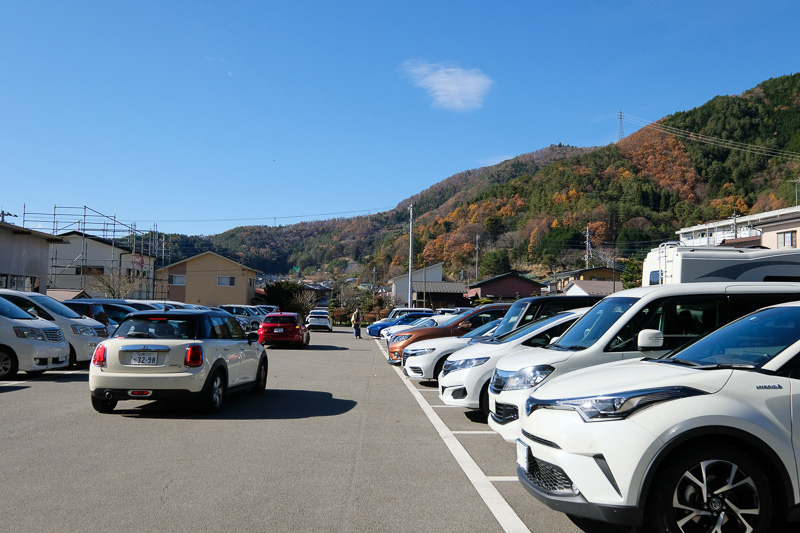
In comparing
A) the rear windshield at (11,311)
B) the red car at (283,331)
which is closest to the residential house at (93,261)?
the red car at (283,331)

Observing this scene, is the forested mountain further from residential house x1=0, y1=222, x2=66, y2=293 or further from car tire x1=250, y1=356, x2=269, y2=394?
car tire x1=250, y1=356, x2=269, y2=394

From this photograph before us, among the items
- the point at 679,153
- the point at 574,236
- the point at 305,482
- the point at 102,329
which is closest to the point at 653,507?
the point at 305,482

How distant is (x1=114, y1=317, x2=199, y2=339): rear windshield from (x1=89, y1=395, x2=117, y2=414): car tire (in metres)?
Answer: 0.97

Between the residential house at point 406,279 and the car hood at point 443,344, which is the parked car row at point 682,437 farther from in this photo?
the residential house at point 406,279

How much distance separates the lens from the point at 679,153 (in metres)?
87.8

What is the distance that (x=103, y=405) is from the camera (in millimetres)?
9867

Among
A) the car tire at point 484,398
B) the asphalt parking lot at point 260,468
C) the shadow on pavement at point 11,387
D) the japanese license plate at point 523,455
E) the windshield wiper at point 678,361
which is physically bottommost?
the asphalt parking lot at point 260,468

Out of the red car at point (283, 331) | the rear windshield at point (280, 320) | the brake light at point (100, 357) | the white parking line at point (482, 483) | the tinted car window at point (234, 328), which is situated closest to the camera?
the white parking line at point (482, 483)

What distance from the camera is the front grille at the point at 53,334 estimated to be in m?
14.1

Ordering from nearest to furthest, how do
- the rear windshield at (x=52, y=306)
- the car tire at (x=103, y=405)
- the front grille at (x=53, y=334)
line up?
the car tire at (x=103, y=405) < the front grille at (x=53, y=334) < the rear windshield at (x=52, y=306)

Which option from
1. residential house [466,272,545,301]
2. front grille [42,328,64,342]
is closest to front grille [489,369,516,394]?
front grille [42,328,64,342]

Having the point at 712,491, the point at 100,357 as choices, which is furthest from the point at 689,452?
the point at 100,357

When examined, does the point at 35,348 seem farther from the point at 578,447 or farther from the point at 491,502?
the point at 578,447

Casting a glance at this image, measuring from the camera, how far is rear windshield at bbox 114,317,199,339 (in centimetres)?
995
